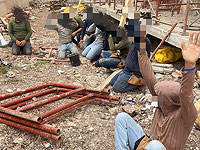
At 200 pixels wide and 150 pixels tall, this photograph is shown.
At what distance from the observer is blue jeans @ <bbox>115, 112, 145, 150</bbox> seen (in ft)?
7.70

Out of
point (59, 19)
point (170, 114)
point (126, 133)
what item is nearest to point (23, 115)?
point (126, 133)

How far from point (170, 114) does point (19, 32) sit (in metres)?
5.71

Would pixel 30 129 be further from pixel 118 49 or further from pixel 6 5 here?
pixel 6 5

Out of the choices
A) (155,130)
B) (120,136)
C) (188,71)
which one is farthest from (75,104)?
(188,71)

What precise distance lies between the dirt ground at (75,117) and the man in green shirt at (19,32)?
0.61 meters

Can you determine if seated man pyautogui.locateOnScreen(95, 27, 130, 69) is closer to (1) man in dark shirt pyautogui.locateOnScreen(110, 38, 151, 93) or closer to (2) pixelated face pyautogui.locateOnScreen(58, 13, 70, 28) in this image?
(1) man in dark shirt pyautogui.locateOnScreen(110, 38, 151, 93)

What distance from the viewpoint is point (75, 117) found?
3500mm

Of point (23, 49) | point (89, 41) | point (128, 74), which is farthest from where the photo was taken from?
point (89, 41)

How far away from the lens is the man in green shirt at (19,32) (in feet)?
20.9

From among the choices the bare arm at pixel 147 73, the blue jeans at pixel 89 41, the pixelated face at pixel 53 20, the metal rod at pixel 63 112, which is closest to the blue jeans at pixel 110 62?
the metal rod at pixel 63 112

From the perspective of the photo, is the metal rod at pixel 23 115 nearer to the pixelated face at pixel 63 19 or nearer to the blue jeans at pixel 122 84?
the blue jeans at pixel 122 84

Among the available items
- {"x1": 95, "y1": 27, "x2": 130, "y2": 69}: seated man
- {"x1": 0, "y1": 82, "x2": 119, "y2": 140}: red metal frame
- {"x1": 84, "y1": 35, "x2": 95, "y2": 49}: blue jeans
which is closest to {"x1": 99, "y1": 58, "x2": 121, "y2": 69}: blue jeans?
{"x1": 95, "y1": 27, "x2": 130, "y2": 69}: seated man

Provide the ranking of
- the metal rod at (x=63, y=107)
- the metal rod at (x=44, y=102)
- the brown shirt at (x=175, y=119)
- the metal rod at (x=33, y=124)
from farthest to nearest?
the metal rod at (x=44, y=102) → the metal rod at (x=63, y=107) → the metal rod at (x=33, y=124) → the brown shirt at (x=175, y=119)

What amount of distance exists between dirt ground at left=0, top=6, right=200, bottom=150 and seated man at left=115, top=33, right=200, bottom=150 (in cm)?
62
